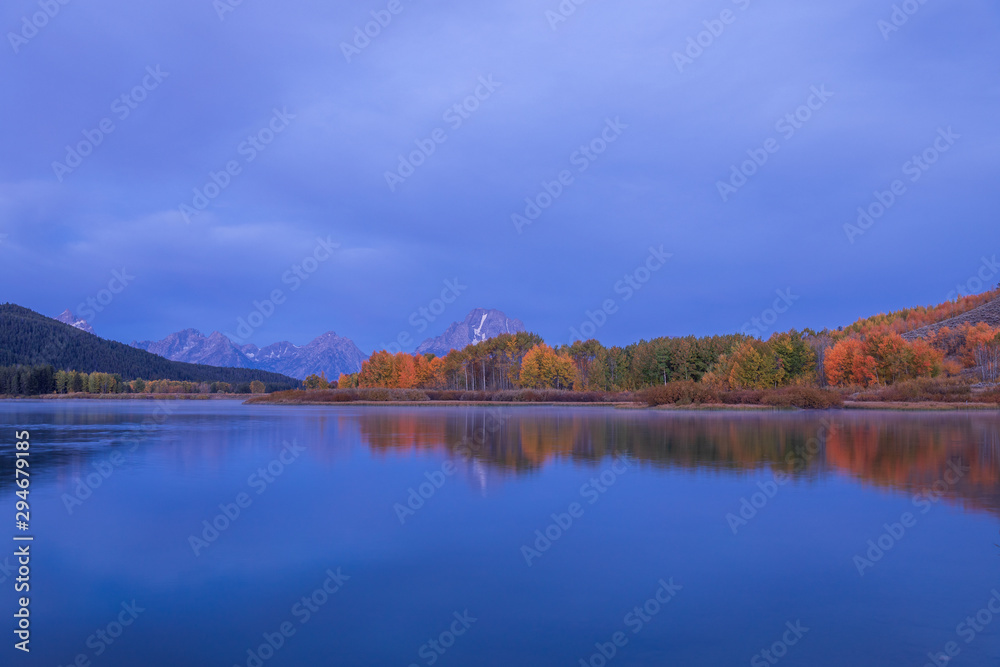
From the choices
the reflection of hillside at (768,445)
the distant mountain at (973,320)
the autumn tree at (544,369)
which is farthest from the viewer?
the distant mountain at (973,320)

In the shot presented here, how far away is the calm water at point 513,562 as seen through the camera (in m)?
7.77

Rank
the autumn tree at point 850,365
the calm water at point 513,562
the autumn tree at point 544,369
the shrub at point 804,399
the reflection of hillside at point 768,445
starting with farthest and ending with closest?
1. the autumn tree at point 544,369
2. the autumn tree at point 850,365
3. the shrub at point 804,399
4. the reflection of hillside at point 768,445
5. the calm water at point 513,562

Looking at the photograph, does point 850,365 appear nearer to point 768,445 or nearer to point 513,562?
point 768,445

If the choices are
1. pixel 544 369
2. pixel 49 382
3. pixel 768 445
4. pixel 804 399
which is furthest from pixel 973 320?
pixel 49 382

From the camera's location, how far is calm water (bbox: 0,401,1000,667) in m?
7.77

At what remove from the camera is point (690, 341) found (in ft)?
349

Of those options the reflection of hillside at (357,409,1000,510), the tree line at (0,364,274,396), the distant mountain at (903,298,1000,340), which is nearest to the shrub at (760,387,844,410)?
the reflection of hillside at (357,409,1000,510)

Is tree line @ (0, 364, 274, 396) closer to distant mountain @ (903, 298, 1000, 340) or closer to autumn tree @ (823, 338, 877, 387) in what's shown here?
autumn tree @ (823, 338, 877, 387)

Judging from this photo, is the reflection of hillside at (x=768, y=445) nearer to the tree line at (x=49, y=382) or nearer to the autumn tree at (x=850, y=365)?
the autumn tree at (x=850, y=365)

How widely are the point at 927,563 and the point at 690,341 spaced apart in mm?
98390

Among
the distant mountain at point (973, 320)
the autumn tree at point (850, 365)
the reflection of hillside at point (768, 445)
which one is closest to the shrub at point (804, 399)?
the reflection of hillside at point (768, 445)

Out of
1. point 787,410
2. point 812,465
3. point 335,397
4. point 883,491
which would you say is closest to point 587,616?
point 883,491

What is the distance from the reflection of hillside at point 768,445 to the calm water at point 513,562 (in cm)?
29

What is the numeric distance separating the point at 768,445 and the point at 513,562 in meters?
20.4
